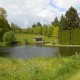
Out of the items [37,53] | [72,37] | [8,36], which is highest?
[8,36]

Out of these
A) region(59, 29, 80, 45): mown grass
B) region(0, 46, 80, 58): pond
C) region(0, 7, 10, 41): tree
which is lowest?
region(0, 46, 80, 58): pond

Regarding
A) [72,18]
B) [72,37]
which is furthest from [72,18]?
[72,37]

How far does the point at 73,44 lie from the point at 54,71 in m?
65.1

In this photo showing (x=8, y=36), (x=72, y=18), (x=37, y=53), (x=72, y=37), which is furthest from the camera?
(x=8, y=36)

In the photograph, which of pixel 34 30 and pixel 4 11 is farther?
pixel 34 30

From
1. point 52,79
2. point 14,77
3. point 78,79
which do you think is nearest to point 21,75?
point 14,77

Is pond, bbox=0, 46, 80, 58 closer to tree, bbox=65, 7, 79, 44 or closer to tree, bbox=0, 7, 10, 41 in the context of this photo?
tree, bbox=65, 7, 79, 44

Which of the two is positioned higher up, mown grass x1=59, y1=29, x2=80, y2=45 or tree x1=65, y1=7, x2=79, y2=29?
tree x1=65, y1=7, x2=79, y2=29

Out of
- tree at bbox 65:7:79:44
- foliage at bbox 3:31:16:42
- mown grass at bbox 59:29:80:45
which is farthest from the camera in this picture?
foliage at bbox 3:31:16:42

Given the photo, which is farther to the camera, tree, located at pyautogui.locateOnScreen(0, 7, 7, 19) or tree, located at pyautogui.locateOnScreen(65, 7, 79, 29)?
tree, located at pyautogui.locateOnScreen(0, 7, 7, 19)

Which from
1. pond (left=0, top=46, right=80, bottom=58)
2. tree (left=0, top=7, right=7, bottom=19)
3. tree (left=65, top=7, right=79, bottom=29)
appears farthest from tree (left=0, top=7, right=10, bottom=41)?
pond (left=0, top=46, right=80, bottom=58)

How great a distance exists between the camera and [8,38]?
10138 centimetres

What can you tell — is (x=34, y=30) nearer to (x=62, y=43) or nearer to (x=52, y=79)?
(x=62, y=43)

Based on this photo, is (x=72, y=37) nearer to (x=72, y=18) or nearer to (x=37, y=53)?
(x=72, y=18)
